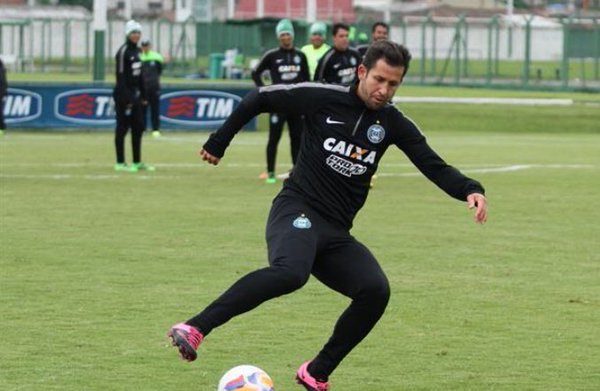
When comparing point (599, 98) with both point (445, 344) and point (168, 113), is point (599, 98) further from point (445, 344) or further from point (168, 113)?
point (445, 344)

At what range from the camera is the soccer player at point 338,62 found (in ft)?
66.2

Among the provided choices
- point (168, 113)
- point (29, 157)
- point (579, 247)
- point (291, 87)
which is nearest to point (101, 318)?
point (291, 87)

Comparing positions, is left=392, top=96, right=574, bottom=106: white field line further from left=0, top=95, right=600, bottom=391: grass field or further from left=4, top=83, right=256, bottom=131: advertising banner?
left=0, top=95, right=600, bottom=391: grass field

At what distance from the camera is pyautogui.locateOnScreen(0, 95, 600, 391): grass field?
8781mm

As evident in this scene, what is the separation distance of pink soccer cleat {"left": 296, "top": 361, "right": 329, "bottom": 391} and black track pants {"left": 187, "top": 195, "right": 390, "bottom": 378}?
0.04 meters

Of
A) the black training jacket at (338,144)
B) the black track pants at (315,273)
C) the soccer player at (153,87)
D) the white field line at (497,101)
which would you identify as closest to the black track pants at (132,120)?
the soccer player at (153,87)

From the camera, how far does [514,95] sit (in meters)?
49.5

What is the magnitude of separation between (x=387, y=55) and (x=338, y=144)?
0.56 meters

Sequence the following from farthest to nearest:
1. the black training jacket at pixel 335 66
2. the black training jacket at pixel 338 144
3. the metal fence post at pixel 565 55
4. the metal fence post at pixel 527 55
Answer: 1. the metal fence post at pixel 527 55
2. the metal fence post at pixel 565 55
3. the black training jacket at pixel 335 66
4. the black training jacket at pixel 338 144

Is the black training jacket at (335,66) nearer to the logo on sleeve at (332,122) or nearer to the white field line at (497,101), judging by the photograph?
the logo on sleeve at (332,122)

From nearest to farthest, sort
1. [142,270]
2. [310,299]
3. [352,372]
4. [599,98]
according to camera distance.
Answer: [352,372] < [310,299] < [142,270] < [599,98]

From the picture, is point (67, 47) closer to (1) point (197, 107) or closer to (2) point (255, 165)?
(1) point (197, 107)

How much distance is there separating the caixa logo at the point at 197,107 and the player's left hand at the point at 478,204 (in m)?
24.9

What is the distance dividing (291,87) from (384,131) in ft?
1.91
